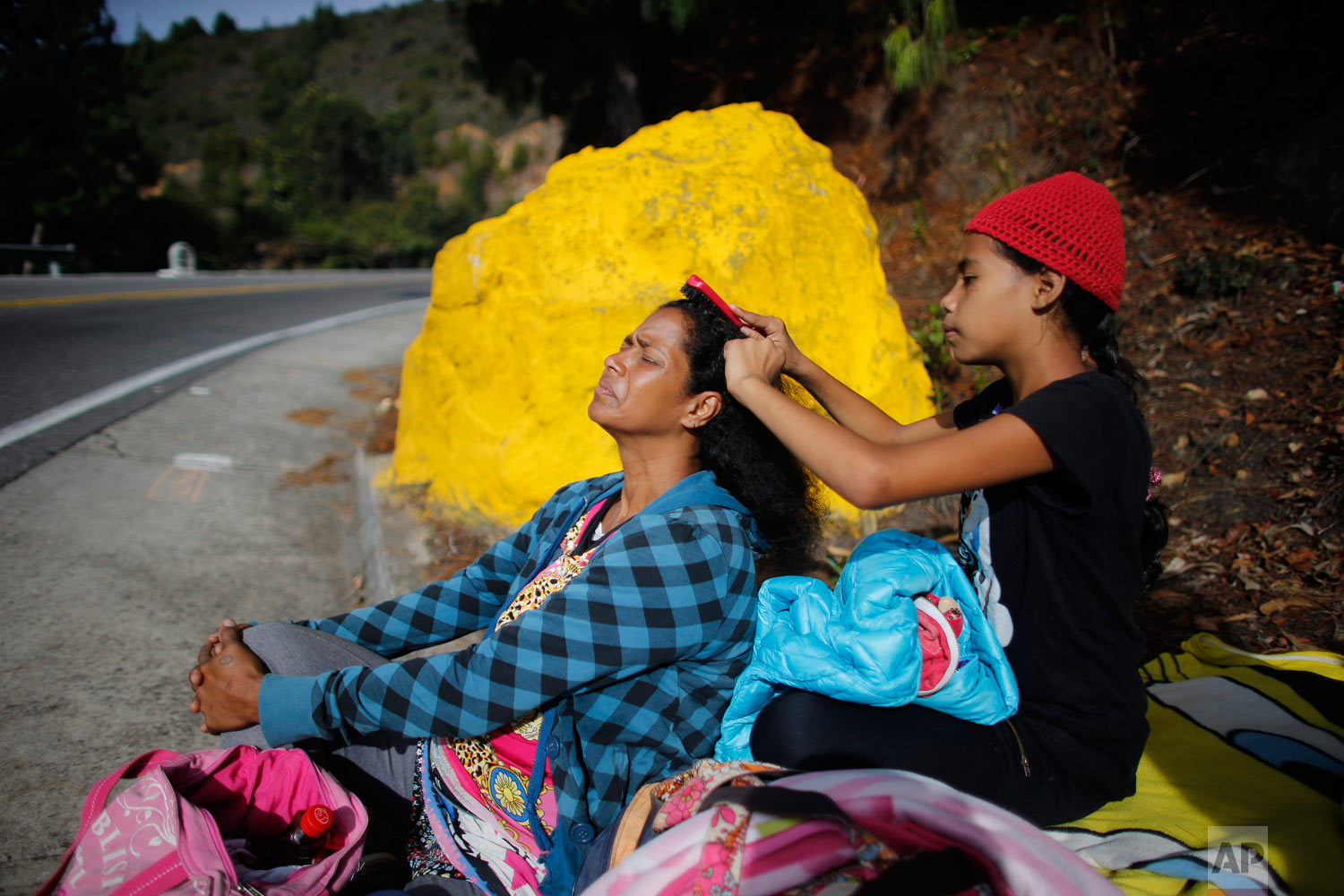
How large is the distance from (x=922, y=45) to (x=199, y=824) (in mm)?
8124

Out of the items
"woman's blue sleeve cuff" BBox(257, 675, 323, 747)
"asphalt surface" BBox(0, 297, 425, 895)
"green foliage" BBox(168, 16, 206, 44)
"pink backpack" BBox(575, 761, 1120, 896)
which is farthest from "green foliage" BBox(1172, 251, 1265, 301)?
"green foliage" BBox(168, 16, 206, 44)

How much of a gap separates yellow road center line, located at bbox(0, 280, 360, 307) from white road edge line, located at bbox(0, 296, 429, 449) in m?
2.98

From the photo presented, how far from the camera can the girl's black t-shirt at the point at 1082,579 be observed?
58.2 inches

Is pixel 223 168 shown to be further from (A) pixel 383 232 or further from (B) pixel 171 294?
(B) pixel 171 294

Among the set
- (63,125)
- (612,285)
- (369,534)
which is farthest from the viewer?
(63,125)

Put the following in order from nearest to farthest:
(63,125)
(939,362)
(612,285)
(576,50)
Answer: (612,285), (939,362), (576,50), (63,125)

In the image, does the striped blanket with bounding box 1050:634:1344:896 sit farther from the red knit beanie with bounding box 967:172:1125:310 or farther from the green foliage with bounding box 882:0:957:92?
the green foliage with bounding box 882:0:957:92

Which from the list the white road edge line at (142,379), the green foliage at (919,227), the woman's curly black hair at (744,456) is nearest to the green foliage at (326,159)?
the white road edge line at (142,379)

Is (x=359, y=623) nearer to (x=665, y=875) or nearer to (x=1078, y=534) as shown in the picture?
(x=665, y=875)

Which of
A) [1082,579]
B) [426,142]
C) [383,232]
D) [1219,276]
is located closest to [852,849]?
[1082,579]

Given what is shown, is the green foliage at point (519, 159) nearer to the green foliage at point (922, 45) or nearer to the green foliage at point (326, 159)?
the green foliage at point (326, 159)

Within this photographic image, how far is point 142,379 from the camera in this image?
19.0 ft

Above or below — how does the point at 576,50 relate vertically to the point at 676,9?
above

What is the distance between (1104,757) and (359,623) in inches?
73.5
